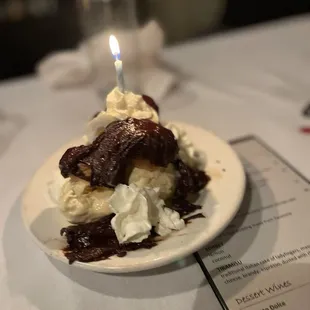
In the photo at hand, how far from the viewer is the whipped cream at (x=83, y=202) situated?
2.14 ft

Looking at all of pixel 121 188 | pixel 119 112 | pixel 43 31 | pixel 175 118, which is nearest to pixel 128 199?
pixel 121 188

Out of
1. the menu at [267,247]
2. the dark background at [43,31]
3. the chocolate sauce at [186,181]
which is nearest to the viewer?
the menu at [267,247]

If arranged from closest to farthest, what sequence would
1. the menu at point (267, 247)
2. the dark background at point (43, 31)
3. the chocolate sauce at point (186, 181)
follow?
the menu at point (267, 247) → the chocolate sauce at point (186, 181) → the dark background at point (43, 31)

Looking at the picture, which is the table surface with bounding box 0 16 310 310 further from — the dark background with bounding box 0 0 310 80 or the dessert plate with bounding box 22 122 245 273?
the dark background with bounding box 0 0 310 80

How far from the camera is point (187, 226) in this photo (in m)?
0.65

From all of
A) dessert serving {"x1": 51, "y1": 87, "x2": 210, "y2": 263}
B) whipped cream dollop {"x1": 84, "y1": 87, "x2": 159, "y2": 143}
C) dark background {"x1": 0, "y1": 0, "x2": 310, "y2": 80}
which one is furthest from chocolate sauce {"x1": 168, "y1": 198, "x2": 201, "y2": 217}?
dark background {"x1": 0, "y1": 0, "x2": 310, "y2": 80}

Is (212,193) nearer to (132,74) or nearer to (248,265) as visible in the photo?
(248,265)

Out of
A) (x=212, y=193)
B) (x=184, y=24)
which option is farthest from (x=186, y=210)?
(x=184, y=24)

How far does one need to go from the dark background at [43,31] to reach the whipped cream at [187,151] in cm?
98

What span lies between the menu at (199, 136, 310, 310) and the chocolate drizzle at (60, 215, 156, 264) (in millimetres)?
103

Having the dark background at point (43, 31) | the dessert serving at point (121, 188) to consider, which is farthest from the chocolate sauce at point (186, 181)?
the dark background at point (43, 31)

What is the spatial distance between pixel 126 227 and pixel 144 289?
81mm

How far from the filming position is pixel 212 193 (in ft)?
2.29

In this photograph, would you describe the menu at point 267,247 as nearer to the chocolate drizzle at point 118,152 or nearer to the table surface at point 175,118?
the table surface at point 175,118
